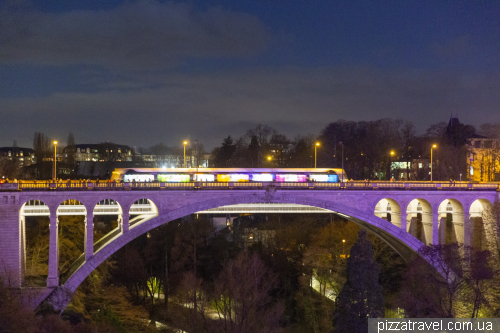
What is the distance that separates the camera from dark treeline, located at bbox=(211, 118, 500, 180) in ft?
183

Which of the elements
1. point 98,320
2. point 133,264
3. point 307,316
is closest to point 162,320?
point 133,264

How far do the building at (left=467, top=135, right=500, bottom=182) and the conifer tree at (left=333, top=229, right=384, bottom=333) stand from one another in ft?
95.6

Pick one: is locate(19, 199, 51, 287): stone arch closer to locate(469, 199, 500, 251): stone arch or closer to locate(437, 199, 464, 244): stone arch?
locate(437, 199, 464, 244): stone arch

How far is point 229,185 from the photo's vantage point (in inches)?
1220

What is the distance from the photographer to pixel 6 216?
88.5 ft

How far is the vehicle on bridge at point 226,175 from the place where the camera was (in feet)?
110

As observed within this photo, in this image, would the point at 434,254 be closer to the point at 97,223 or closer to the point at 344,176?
the point at 344,176

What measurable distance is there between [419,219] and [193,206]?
2090 cm

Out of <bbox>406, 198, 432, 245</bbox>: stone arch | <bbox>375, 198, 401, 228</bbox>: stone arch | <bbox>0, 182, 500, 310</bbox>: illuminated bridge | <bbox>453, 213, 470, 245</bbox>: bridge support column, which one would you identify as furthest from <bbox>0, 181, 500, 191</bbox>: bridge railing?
<bbox>453, 213, 470, 245</bbox>: bridge support column

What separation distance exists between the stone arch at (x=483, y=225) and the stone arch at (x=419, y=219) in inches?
142

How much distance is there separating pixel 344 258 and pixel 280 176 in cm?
998

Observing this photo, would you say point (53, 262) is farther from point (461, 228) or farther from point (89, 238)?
point (461, 228)

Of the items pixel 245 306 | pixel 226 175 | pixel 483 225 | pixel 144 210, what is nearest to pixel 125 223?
pixel 144 210

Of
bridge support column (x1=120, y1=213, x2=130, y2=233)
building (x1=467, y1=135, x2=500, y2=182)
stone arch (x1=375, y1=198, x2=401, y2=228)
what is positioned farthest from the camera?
building (x1=467, y1=135, x2=500, y2=182)
